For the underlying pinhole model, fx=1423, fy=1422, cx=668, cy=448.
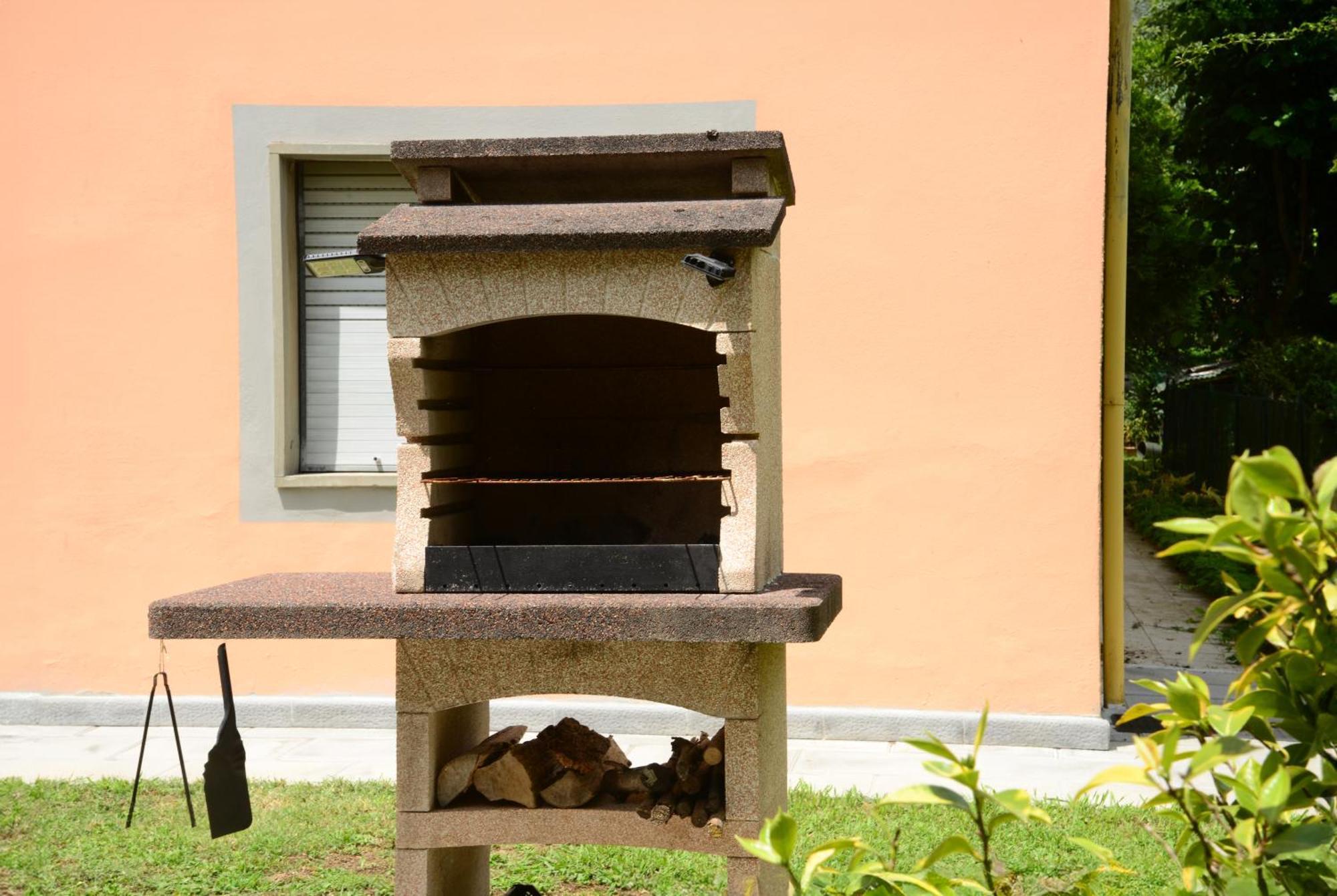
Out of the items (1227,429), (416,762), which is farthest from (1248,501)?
(1227,429)

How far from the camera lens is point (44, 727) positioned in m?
7.74

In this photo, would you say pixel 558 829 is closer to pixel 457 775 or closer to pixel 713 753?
pixel 457 775

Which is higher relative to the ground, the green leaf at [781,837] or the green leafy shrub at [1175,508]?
the green leaf at [781,837]

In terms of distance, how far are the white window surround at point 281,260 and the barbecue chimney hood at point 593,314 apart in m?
3.20

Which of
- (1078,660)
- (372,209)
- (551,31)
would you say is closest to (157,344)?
(372,209)

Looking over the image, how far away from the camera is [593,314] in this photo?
13.3 feet

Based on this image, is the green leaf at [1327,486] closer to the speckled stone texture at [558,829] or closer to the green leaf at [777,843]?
the green leaf at [777,843]

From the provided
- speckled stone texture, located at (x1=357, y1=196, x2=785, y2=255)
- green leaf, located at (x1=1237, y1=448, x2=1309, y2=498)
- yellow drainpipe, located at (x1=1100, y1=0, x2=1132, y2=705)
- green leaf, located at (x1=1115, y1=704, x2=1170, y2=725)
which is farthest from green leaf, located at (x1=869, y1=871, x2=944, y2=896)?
yellow drainpipe, located at (x1=1100, y1=0, x2=1132, y2=705)

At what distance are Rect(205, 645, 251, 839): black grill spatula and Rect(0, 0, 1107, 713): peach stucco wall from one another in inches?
145

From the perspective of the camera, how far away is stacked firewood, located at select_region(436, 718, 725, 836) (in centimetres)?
403

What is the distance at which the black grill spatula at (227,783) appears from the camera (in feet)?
12.9

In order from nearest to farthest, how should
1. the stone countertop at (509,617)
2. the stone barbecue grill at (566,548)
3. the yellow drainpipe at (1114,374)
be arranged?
the stone countertop at (509,617)
the stone barbecue grill at (566,548)
the yellow drainpipe at (1114,374)

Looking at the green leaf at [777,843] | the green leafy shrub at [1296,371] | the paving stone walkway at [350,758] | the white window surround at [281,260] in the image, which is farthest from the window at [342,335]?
the green leafy shrub at [1296,371]

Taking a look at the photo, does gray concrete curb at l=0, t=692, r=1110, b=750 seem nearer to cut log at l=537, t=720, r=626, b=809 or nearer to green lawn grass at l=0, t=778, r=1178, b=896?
green lawn grass at l=0, t=778, r=1178, b=896
